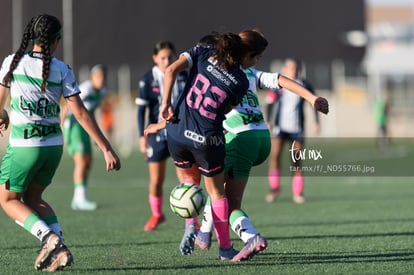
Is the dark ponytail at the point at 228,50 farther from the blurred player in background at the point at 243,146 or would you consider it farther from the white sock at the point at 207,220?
the white sock at the point at 207,220

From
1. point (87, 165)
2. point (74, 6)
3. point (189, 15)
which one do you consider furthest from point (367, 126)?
point (87, 165)

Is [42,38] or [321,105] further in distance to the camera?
[321,105]

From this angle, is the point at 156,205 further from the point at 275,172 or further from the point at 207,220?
the point at 275,172

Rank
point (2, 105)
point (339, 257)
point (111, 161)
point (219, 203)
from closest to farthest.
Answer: point (111, 161) < point (2, 105) < point (219, 203) < point (339, 257)

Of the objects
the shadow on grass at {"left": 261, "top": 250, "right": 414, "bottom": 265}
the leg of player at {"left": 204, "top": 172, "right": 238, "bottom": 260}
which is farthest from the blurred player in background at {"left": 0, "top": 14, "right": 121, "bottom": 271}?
the shadow on grass at {"left": 261, "top": 250, "right": 414, "bottom": 265}

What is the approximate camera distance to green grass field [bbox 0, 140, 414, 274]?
7.17 metres

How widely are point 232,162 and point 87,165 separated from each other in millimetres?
6470

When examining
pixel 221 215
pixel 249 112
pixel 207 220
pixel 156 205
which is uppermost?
pixel 249 112

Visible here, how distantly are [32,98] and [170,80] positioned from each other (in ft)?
3.55

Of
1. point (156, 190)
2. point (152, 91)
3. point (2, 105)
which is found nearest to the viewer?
point (2, 105)

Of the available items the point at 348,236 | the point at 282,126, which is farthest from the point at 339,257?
the point at 282,126

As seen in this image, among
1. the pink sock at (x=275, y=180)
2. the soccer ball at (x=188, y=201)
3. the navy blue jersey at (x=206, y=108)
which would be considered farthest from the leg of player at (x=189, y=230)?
the pink sock at (x=275, y=180)

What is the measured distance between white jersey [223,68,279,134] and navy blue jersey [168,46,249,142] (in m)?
0.60

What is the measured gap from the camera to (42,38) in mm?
6684
